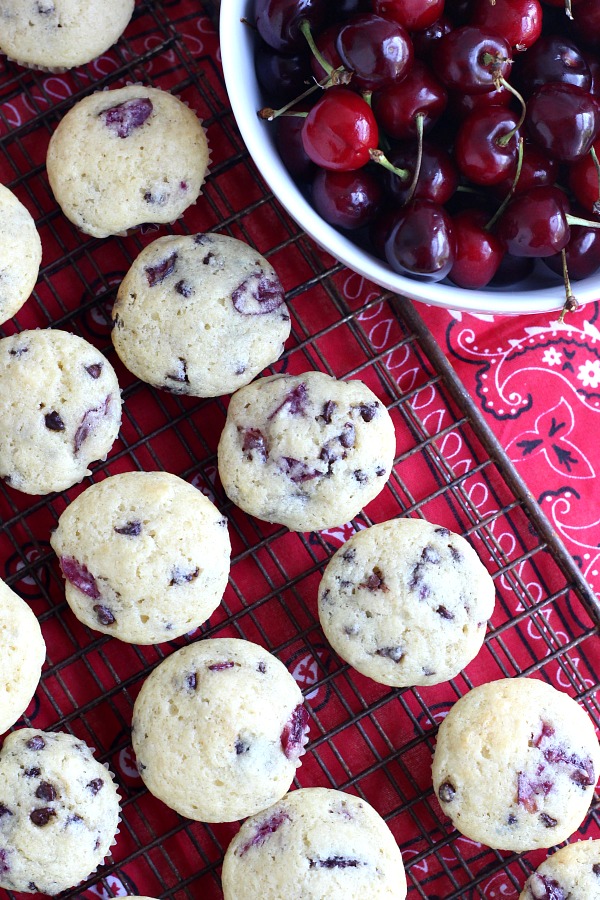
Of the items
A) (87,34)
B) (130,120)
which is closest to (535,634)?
(130,120)

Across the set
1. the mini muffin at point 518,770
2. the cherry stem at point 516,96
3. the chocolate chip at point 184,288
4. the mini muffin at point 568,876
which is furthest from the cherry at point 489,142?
the mini muffin at point 568,876

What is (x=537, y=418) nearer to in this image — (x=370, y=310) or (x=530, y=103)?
(x=370, y=310)

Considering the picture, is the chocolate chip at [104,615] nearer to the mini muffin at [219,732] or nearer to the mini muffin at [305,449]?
the mini muffin at [219,732]

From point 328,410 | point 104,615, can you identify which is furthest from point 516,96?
point 104,615

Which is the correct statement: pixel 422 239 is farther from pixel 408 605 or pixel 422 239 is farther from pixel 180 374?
pixel 408 605

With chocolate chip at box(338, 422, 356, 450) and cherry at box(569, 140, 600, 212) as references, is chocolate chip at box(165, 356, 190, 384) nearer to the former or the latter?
chocolate chip at box(338, 422, 356, 450)

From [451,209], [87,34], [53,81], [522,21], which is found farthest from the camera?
[53,81]
